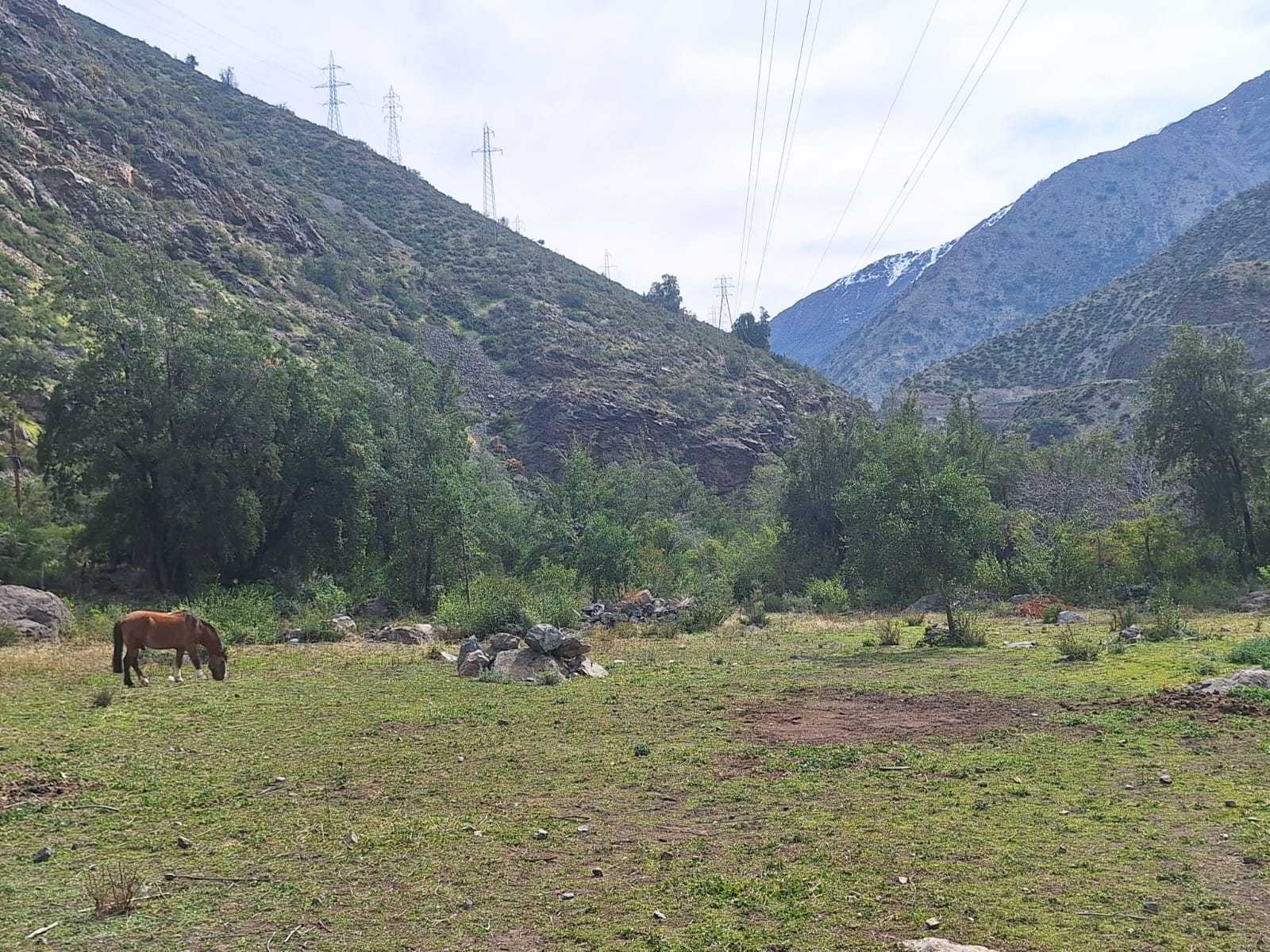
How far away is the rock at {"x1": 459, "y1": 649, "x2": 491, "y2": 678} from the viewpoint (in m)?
16.7

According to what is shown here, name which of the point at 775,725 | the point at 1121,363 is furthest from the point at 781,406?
the point at 775,725

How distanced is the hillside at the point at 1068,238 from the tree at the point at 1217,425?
409ft

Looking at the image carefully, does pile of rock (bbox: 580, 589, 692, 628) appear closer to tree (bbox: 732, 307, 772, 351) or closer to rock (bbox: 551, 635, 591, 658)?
rock (bbox: 551, 635, 591, 658)

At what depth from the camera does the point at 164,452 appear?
1117 inches

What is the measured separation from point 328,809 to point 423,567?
25.4m

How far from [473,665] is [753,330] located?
89.4 metres

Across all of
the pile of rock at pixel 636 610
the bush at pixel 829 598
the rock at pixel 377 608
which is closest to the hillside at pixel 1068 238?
the bush at pixel 829 598

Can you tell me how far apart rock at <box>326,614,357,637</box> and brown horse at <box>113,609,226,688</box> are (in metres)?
8.54

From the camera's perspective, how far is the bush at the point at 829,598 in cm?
3428

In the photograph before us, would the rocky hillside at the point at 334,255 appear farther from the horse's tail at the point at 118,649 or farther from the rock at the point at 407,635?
the horse's tail at the point at 118,649

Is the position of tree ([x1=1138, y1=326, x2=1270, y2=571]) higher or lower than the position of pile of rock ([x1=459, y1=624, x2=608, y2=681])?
higher

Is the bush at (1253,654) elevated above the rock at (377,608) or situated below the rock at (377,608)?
below

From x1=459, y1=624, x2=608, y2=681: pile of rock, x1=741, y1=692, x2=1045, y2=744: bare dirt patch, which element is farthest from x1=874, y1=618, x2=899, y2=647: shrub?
x1=459, y1=624, x2=608, y2=681: pile of rock

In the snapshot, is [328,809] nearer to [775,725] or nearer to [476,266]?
[775,725]
